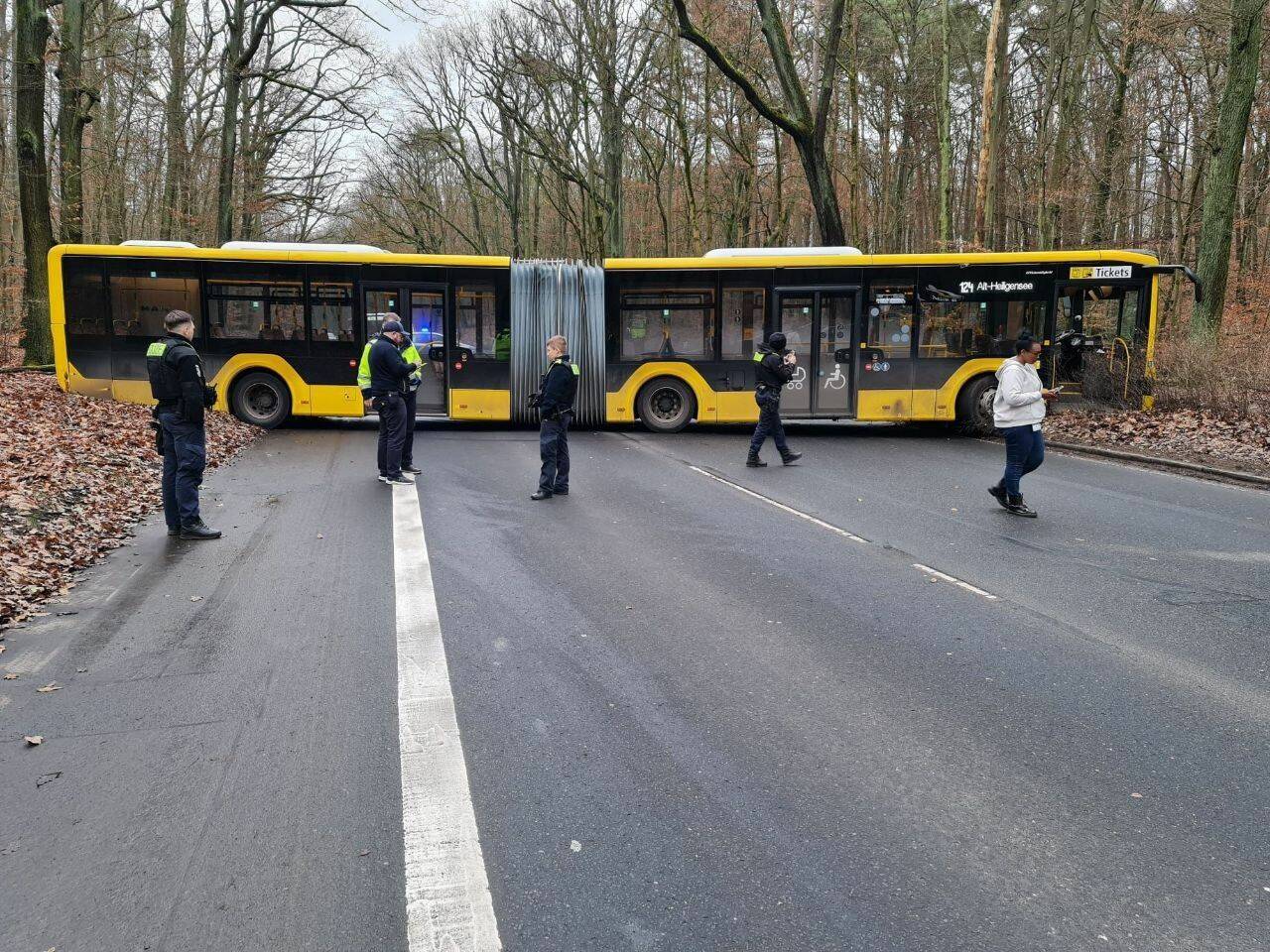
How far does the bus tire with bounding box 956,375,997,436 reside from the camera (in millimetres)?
17203

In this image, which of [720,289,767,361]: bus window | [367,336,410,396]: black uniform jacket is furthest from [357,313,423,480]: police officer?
[720,289,767,361]: bus window

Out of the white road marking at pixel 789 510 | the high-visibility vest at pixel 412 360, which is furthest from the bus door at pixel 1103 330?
the high-visibility vest at pixel 412 360

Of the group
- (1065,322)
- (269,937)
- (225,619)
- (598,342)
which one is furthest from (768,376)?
(269,937)

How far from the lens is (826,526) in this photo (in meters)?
9.27

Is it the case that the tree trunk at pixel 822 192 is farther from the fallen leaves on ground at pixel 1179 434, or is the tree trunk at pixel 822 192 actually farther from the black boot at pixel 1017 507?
the black boot at pixel 1017 507

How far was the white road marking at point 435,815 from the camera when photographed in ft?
9.86

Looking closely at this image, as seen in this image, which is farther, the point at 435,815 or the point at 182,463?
the point at 182,463

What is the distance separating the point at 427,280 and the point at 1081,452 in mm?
11489

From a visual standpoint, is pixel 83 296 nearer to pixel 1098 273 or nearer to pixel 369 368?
pixel 369 368

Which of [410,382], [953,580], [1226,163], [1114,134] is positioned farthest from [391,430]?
[1114,134]

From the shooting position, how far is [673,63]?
33.2 metres

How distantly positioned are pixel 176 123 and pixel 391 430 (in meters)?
24.0

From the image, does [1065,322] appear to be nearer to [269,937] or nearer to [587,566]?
[587,566]

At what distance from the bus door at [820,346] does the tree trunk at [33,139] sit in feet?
44.1
